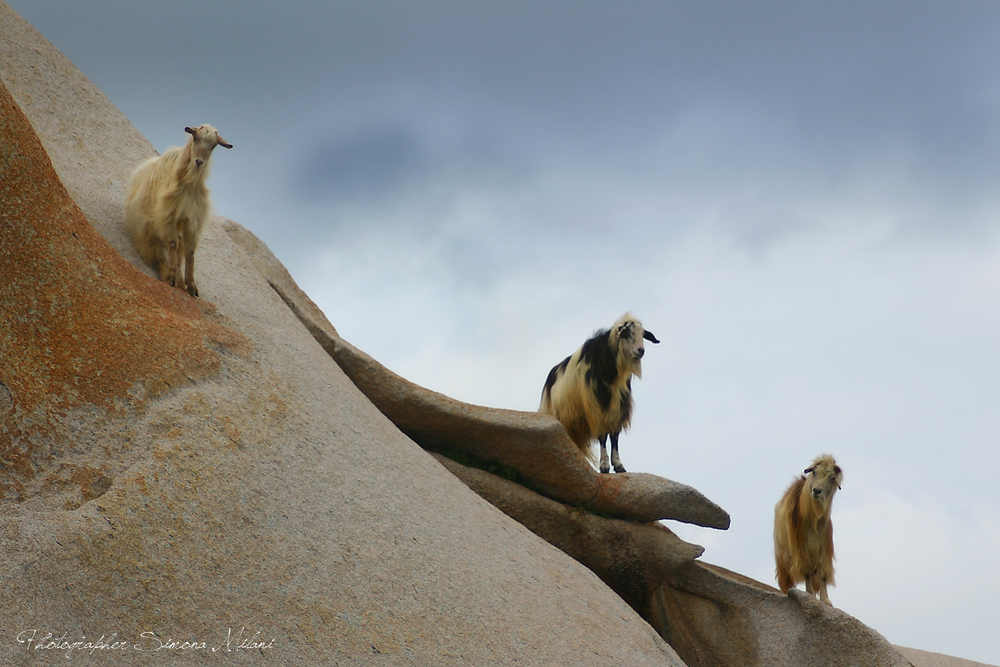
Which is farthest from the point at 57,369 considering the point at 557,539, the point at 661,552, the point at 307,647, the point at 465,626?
the point at 661,552

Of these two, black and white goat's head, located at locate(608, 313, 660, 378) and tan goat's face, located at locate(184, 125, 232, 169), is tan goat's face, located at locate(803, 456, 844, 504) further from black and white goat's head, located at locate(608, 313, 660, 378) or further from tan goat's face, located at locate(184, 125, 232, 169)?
tan goat's face, located at locate(184, 125, 232, 169)

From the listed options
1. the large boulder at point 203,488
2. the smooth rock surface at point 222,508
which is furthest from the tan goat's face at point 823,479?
the smooth rock surface at point 222,508

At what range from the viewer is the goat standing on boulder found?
702 centimetres

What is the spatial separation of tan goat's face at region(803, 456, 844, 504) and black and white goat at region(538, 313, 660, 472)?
7.41ft

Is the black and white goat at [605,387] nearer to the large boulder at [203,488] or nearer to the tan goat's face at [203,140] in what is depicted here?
the large boulder at [203,488]

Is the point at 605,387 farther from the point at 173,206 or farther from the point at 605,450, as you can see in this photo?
the point at 173,206

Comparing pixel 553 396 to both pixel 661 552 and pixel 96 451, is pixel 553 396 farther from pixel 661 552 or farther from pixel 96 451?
pixel 96 451

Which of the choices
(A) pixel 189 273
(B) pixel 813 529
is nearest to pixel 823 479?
(B) pixel 813 529

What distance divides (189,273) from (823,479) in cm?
755

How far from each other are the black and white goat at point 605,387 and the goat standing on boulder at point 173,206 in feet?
18.4

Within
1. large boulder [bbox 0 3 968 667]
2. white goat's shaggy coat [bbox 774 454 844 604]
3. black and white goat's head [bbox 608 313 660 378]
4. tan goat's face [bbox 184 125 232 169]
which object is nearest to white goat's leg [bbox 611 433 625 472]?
black and white goat's head [bbox 608 313 660 378]

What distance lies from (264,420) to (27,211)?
81.9 inches

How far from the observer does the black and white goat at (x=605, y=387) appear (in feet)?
37.9

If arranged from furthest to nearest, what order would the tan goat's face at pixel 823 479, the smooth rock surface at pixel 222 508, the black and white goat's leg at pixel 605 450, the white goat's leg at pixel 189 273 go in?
the black and white goat's leg at pixel 605 450 < the tan goat's face at pixel 823 479 < the white goat's leg at pixel 189 273 < the smooth rock surface at pixel 222 508
